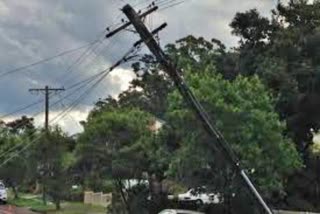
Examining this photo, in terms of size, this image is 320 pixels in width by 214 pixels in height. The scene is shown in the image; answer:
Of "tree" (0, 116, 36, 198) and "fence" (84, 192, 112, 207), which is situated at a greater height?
"tree" (0, 116, 36, 198)

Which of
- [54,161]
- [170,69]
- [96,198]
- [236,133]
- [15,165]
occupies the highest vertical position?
[15,165]

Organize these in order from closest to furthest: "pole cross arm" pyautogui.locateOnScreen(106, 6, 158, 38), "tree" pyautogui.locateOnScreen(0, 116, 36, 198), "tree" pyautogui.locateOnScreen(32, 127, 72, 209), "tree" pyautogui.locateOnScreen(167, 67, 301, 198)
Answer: "pole cross arm" pyautogui.locateOnScreen(106, 6, 158, 38) < "tree" pyautogui.locateOnScreen(167, 67, 301, 198) < "tree" pyautogui.locateOnScreen(32, 127, 72, 209) < "tree" pyautogui.locateOnScreen(0, 116, 36, 198)

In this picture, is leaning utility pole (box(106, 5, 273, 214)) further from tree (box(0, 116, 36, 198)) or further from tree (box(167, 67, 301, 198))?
tree (box(0, 116, 36, 198))

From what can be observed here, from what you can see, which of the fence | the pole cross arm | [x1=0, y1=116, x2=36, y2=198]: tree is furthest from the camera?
[x1=0, y1=116, x2=36, y2=198]: tree

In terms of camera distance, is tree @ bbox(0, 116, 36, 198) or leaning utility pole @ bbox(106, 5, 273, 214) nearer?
leaning utility pole @ bbox(106, 5, 273, 214)

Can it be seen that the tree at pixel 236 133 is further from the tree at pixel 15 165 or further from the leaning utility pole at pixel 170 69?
the tree at pixel 15 165

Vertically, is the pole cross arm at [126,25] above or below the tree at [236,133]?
above

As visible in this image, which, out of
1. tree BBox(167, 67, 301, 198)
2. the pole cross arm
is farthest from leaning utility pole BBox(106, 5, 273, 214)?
tree BBox(167, 67, 301, 198)

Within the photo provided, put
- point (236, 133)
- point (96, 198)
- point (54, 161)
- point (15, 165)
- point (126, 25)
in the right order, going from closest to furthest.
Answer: point (126, 25) → point (236, 133) → point (54, 161) → point (96, 198) → point (15, 165)

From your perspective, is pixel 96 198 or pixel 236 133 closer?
pixel 236 133

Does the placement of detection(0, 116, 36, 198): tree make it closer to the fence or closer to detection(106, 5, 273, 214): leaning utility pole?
the fence

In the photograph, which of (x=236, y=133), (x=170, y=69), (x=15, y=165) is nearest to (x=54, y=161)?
(x=15, y=165)

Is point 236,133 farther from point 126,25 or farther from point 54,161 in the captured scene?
point 54,161

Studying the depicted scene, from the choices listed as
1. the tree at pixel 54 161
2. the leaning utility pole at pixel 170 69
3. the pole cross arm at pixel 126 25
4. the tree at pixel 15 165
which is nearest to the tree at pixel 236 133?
the leaning utility pole at pixel 170 69
